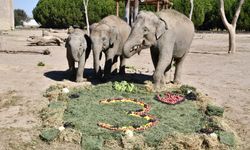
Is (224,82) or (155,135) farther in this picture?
(224,82)

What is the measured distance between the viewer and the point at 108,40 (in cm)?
1040

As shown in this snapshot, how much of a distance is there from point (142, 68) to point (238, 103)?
5.21m

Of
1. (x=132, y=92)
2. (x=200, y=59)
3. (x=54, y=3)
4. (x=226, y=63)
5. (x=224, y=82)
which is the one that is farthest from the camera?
(x=54, y=3)

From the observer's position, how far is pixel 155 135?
22.1 feet

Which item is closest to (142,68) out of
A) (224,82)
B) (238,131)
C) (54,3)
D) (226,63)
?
(224,82)

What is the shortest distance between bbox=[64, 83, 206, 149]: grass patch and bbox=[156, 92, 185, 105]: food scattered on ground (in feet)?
0.39

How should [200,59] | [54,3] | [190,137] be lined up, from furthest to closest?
[54,3] < [200,59] < [190,137]

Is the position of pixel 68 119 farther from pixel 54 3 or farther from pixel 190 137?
pixel 54 3

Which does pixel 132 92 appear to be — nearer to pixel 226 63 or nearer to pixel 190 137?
pixel 190 137

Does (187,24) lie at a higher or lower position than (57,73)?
higher

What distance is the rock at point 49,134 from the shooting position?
6668mm

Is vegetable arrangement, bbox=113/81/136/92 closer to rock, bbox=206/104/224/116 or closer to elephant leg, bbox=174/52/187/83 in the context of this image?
elephant leg, bbox=174/52/187/83

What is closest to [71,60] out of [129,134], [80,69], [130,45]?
[80,69]

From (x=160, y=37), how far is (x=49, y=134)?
146 inches
